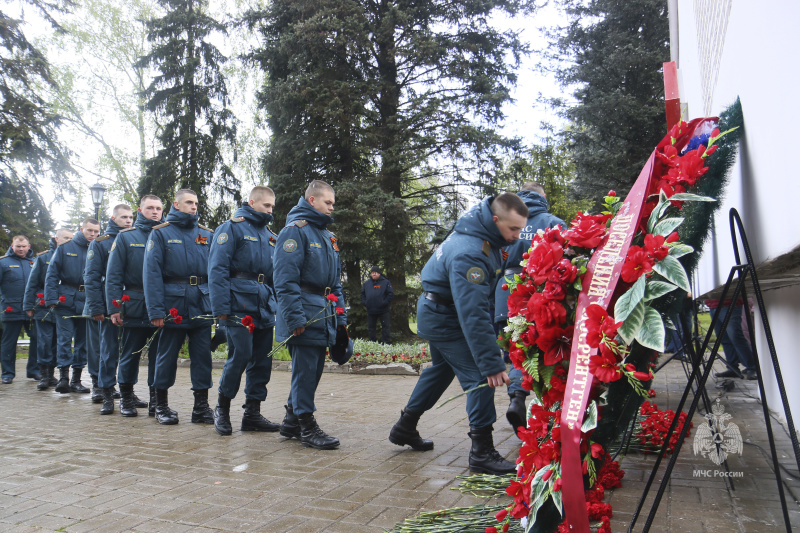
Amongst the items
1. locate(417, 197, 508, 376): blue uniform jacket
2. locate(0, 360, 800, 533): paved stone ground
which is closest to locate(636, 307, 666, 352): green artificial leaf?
locate(0, 360, 800, 533): paved stone ground

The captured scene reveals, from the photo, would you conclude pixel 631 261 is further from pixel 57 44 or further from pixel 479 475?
pixel 57 44

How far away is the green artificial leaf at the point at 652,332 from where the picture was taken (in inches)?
80.7

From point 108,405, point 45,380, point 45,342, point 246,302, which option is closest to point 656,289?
point 246,302

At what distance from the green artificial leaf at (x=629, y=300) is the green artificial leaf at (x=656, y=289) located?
0.03m

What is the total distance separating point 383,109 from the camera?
56.6 feet

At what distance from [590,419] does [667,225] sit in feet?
2.57

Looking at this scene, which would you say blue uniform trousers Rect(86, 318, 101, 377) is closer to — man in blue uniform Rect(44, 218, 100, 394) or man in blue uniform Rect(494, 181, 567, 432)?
man in blue uniform Rect(44, 218, 100, 394)

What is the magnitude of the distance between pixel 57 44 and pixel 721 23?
2860 centimetres

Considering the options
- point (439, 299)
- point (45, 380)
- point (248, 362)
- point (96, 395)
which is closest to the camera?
point (439, 299)

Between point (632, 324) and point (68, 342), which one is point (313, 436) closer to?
point (632, 324)

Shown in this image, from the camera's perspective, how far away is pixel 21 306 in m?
10.2

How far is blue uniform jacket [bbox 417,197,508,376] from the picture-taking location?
3.93 m

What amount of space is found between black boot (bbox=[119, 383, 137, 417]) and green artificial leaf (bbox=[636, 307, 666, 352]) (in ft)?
20.4

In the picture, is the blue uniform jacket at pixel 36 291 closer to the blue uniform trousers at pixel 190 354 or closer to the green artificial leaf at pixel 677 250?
the blue uniform trousers at pixel 190 354
